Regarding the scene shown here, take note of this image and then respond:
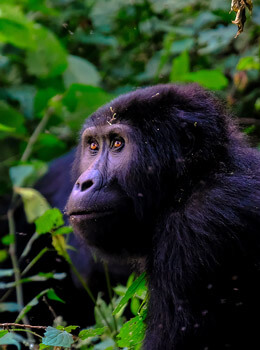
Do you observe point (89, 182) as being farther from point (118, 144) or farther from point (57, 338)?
point (57, 338)

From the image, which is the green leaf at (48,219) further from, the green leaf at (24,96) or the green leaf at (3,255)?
the green leaf at (24,96)

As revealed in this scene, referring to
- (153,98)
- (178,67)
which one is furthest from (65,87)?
(153,98)

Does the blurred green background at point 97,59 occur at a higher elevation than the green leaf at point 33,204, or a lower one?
higher

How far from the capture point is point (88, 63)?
532 cm

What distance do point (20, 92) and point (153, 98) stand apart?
2771mm

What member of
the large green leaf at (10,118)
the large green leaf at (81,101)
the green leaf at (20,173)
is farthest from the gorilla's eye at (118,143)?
the large green leaf at (10,118)

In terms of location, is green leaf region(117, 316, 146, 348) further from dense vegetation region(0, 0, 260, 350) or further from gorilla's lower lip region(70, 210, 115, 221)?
dense vegetation region(0, 0, 260, 350)

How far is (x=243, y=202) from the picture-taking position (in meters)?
2.44

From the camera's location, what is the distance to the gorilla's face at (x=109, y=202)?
8.93 feet

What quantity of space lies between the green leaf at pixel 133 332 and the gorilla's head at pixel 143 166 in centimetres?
36

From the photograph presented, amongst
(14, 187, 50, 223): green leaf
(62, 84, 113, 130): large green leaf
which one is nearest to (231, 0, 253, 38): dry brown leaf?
(14, 187, 50, 223): green leaf

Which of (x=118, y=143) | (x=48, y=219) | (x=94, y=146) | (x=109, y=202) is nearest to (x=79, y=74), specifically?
(x=94, y=146)

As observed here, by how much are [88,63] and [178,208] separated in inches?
118

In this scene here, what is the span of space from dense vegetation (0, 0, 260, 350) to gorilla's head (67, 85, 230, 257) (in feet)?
3.98
